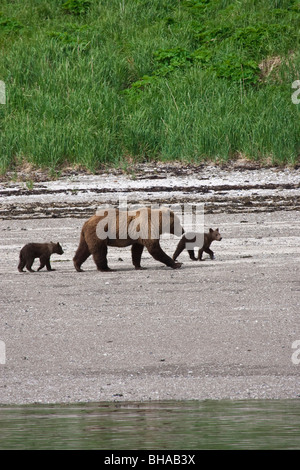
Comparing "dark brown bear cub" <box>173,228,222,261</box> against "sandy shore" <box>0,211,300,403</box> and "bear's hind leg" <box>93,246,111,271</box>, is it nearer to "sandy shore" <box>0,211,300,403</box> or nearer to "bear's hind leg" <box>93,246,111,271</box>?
"sandy shore" <box>0,211,300,403</box>

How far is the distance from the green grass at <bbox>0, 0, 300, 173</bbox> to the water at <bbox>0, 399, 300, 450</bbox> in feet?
46.0

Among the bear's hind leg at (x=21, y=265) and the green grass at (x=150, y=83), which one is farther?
the green grass at (x=150, y=83)

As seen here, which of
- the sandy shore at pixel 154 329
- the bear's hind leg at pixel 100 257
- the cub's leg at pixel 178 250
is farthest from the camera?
the cub's leg at pixel 178 250

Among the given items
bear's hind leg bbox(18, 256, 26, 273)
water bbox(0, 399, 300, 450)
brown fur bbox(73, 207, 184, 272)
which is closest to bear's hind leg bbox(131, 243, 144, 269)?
brown fur bbox(73, 207, 184, 272)

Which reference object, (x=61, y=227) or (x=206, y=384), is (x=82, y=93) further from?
(x=206, y=384)

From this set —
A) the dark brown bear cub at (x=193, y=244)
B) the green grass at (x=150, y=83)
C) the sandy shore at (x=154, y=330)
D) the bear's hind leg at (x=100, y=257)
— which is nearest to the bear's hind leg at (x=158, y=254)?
the sandy shore at (x=154, y=330)

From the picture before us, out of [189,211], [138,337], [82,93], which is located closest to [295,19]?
[82,93]

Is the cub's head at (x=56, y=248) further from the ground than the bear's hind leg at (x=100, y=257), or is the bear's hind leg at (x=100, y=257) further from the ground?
the cub's head at (x=56, y=248)

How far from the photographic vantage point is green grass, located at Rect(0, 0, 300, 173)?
20469 mm

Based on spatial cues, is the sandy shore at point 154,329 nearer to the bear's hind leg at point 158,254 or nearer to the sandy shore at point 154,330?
the sandy shore at point 154,330

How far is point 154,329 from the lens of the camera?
8328 millimetres

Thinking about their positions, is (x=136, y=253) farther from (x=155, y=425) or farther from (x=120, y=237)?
(x=155, y=425)

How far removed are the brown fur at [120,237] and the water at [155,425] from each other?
5.22 m

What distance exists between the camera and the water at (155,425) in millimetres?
5500
